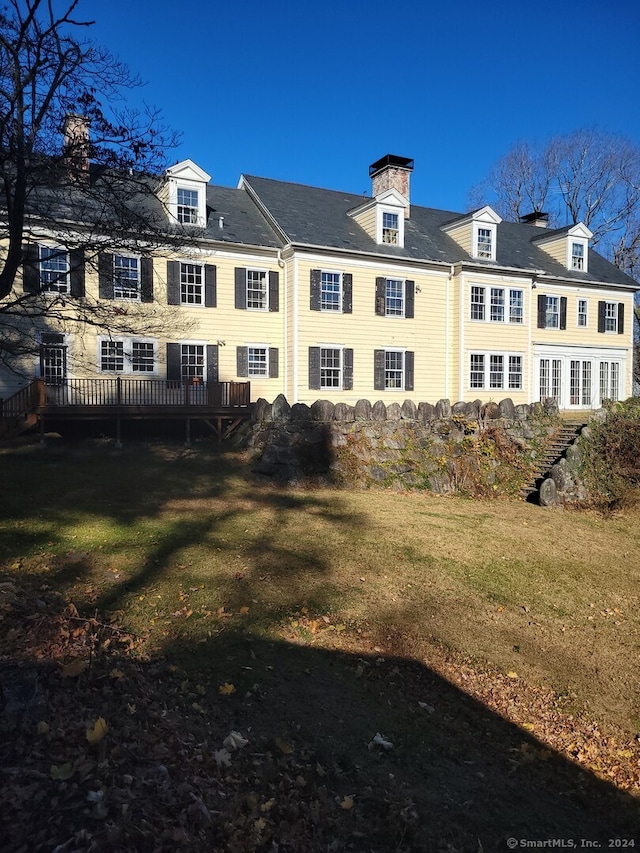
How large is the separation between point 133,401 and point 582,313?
64.7 ft

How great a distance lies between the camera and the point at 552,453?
16.9 metres

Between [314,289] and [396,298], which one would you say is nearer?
[314,289]

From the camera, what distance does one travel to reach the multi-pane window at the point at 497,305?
76.4 ft

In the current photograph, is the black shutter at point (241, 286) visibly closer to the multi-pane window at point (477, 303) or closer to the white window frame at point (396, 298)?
the white window frame at point (396, 298)

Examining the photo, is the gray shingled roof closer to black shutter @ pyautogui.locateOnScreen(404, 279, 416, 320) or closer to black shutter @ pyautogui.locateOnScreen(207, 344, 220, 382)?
black shutter @ pyautogui.locateOnScreen(404, 279, 416, 320)

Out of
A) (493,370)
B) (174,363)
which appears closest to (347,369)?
(174,363)

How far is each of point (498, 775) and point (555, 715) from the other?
1.35 meters

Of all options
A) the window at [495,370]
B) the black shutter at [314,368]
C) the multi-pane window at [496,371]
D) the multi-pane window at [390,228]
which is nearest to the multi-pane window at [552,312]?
the window at [495,370]

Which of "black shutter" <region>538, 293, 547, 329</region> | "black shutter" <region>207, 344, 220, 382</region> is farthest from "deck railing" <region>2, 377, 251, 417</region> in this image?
"black shutter" <region>538, 293, 547, 329</region>

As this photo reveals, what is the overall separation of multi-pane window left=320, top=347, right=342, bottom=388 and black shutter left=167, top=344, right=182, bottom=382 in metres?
4.77

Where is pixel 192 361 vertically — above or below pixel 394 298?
below

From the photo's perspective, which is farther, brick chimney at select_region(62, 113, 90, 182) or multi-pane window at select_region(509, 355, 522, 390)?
multi-pane window at select_region(509, 355, 522, 390)

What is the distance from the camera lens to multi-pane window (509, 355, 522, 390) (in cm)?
2381

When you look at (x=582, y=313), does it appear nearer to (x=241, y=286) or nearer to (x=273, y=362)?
Result: (x=273, y=362)
